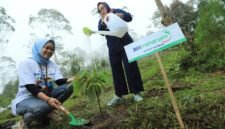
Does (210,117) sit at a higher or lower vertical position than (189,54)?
lower

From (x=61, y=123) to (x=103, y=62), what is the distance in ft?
30.0

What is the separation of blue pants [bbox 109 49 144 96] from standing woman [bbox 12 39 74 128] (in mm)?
650

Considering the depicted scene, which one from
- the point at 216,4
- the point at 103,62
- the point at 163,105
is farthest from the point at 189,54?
the point at 103,62

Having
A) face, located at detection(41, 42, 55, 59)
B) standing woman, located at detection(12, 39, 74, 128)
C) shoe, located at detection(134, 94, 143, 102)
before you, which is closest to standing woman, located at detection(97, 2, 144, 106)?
shoe, located at detection(134, 94, 143, 102)

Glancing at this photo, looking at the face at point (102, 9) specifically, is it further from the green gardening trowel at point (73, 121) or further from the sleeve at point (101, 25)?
the green gardening trowel at point (73, 121)

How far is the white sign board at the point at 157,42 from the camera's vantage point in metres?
2.75

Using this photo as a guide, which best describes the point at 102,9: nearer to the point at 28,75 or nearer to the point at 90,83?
the point at 90,83

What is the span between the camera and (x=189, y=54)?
24.1 ft

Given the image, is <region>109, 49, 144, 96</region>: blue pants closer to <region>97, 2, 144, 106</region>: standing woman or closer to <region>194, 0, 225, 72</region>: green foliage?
<region>97, 2, 144, 106</region>: standing woman

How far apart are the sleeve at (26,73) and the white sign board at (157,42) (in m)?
1.44

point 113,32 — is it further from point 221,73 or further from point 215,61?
point 215,61

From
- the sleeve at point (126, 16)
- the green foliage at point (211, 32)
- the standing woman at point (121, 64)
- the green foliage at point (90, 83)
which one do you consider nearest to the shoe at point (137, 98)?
the standing woman at point (121, 64)

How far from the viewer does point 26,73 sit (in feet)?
12.7

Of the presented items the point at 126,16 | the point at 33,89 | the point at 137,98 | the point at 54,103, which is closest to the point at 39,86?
the point at 33,89
